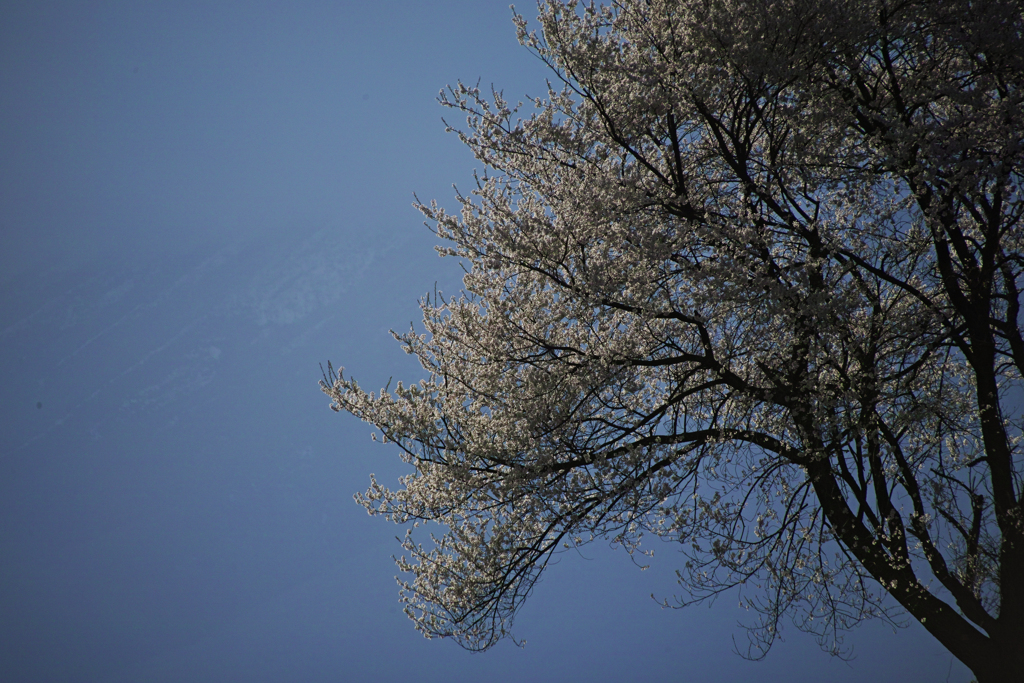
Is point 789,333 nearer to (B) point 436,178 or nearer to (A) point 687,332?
(A) point 687,332

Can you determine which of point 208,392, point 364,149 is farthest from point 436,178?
point 208,392

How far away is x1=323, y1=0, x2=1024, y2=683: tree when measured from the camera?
13.1 feet

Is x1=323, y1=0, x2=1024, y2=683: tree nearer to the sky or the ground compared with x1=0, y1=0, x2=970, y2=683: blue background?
nearer to the ground

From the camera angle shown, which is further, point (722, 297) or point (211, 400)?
point (211, 400)

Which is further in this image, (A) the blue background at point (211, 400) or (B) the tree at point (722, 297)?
(A) the blue background at point (211, 400)

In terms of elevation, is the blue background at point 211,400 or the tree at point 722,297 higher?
the blue background at point 211,400

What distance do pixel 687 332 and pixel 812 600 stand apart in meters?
2.34

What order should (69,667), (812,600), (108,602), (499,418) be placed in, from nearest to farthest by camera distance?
(499,418), (812,600), (69,667), (108,602)

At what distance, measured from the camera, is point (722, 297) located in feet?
13.2

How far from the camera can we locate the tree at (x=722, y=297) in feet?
13.1

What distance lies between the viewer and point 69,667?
30453 millimetres

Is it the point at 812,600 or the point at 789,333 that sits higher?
the point at 789,333

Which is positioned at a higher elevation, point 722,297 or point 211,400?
point 211,400

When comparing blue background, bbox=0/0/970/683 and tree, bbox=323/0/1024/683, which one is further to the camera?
blue background, bbox=0/0/970/683
